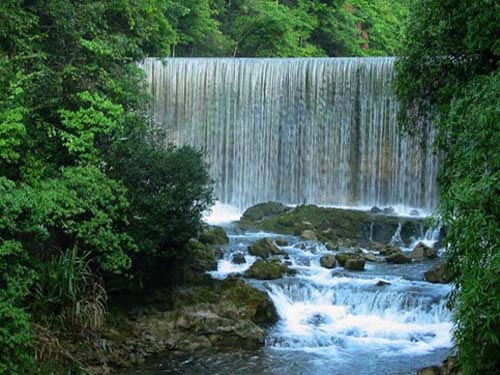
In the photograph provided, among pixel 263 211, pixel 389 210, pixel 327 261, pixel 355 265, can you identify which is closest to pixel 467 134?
pixel 355 265

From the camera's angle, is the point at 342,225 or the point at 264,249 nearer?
the point at 264,249

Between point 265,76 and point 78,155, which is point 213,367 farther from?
point 265,76

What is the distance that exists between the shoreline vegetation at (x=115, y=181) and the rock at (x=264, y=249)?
4.10 ft

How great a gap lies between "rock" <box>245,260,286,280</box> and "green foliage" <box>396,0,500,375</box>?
14.1 ft

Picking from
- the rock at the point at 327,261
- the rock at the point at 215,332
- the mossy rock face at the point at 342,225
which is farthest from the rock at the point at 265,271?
the mossy rock face at the point at 342,225

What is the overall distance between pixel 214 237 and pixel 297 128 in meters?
6.91

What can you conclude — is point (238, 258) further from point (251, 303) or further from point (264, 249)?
point (251, 303)

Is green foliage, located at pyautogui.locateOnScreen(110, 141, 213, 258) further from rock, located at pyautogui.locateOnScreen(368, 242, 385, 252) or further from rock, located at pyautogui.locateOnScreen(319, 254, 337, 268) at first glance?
rock, located at pyautogui.locateOnScreen(368, 242, 385, 252)

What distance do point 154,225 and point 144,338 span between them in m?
1.94

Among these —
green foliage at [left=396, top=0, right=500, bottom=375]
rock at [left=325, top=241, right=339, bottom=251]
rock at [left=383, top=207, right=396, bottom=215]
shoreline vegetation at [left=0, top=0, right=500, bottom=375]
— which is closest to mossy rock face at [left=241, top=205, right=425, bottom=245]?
rock at [left=325, top=241, right=339, bottom=251]

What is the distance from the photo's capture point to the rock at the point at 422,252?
17.7 m

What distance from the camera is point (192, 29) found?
3075cm

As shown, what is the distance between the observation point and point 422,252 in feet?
58.5

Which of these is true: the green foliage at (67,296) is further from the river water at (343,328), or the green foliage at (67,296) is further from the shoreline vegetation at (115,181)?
the river water at (343,328)
